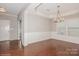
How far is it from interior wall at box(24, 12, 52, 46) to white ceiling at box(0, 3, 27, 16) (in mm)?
138

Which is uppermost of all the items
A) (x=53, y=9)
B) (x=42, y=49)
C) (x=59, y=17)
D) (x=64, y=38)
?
(x=53, y=9)

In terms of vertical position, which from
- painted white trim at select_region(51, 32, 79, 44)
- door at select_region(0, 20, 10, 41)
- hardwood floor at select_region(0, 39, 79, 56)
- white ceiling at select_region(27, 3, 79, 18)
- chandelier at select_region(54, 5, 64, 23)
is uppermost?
white ceiling at select_region(27, 3, 79, 18)

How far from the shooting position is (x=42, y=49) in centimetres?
178

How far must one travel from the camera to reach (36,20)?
181cm

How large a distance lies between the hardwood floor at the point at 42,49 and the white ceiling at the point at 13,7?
19.2 inches

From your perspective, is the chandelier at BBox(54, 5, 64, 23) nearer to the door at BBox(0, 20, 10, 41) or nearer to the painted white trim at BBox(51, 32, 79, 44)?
the painted white trim at BBox(51, 32, 79, 44)

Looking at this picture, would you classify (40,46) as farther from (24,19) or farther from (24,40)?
(24,19)

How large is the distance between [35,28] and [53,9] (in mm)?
425

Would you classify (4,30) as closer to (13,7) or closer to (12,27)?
(12,27)

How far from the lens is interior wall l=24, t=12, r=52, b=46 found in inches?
70.5

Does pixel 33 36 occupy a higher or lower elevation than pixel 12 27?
lower

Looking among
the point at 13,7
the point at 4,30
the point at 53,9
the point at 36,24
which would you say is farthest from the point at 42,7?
the point at 4,30

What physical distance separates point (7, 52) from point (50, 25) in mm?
819

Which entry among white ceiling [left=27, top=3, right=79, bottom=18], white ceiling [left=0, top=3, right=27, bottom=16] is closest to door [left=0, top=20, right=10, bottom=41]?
white ceiling [left=0, top=3, right=27, bottom=16]
